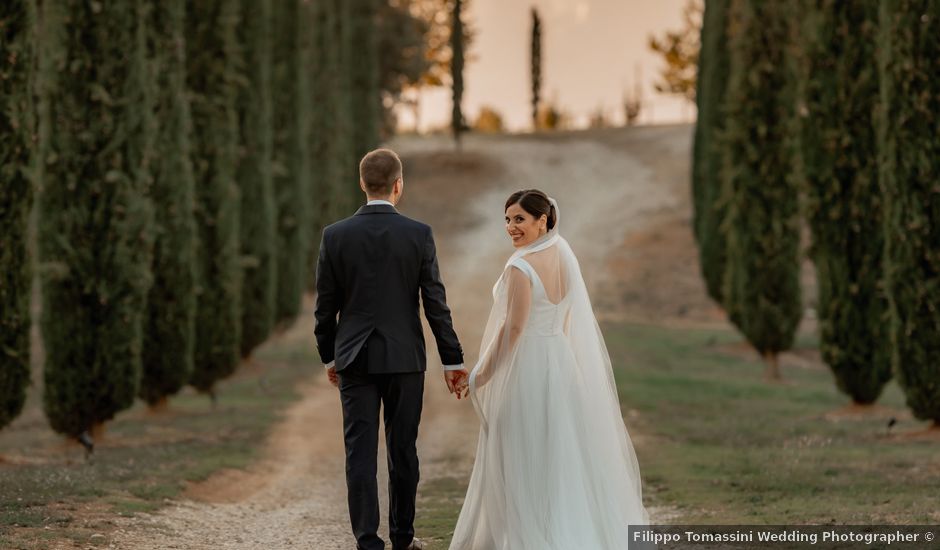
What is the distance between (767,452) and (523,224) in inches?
243

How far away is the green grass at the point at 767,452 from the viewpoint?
9.05 metres

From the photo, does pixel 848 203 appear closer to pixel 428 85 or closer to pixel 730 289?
pixel 730 289

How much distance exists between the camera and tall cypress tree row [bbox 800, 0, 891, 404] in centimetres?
1475

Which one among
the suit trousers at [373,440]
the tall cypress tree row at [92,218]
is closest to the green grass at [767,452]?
the suit trousers at [373,440]

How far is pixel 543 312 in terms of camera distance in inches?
279

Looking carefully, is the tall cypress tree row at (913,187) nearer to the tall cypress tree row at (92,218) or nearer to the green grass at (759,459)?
the green grass at (759,459)

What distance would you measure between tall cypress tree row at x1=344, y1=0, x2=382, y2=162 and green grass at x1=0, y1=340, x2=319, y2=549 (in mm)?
16497

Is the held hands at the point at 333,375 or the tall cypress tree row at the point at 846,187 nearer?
the held hands at the point at 333,375

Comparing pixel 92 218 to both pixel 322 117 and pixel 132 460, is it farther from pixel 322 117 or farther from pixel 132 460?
pixel 322 117

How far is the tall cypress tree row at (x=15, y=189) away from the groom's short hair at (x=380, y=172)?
19.1 feet

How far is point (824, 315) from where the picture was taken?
15.1 meters

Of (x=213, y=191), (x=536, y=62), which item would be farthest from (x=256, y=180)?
(x=536, y=62)

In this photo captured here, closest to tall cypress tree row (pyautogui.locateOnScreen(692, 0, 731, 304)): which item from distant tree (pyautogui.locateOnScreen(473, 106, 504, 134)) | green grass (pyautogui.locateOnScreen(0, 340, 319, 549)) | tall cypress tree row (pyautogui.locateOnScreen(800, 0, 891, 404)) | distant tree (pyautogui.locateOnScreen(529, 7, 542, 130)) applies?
green grass (pyautogui.locateOnScreen(0, 340, 319, 549))

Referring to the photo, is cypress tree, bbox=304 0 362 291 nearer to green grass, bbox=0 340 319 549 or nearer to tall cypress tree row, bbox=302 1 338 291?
tall cypress tree row, bbox=302 1 338 291
